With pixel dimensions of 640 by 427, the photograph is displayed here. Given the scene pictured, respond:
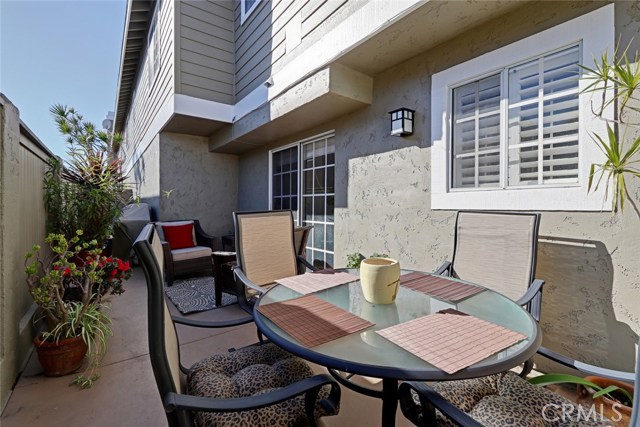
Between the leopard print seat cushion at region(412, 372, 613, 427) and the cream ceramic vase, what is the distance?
396 mm

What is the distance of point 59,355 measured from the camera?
2027 mm

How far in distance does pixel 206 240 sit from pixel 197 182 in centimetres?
151

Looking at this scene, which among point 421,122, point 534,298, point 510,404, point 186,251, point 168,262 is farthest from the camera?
point 186,251

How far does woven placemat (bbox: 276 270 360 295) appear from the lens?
150 centimetres

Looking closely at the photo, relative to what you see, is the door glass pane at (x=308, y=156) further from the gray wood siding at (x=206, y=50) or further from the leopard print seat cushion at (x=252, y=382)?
the leopard print seat cushion at (x=252, y=382)

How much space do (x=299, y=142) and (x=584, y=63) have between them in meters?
3.53

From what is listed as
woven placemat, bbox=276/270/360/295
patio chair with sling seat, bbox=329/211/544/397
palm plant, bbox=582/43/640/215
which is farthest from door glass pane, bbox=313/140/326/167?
palm plant, bbox=582/43/640/215

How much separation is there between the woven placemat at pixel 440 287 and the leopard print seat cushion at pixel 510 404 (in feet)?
1.21

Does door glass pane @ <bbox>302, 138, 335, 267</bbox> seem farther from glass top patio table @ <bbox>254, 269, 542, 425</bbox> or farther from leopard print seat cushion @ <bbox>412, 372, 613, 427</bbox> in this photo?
leopard print seat cushion @ <bbox>412, 372, 613, 427</bbox>

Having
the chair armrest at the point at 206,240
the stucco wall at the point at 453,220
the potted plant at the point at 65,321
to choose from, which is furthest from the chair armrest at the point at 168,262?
the stucco wall at the point at 453,220

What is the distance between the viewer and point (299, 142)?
4684 mm

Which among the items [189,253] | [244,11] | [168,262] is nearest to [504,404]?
[168,262]

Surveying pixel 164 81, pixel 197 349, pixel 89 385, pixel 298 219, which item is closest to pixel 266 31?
pixel 164 81

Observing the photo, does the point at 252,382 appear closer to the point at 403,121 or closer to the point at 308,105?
the point at 403,121
